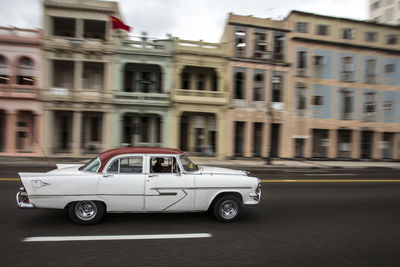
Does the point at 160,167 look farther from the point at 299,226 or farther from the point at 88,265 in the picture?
the point at 299,226

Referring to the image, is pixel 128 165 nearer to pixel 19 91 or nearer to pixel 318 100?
pixel 19 91

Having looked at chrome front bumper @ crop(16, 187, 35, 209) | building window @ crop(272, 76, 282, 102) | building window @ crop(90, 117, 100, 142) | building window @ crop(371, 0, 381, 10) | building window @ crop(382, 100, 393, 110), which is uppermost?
building window @ crop(371, 0, 381, 10)

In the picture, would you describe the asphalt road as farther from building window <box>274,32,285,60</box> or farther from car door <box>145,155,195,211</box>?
building window <box>274,32,285,60</box>

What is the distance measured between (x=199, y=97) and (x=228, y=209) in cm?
1588

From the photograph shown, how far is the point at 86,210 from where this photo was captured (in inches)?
203

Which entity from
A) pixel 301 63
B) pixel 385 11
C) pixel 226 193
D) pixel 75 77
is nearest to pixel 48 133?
pixel 75 77

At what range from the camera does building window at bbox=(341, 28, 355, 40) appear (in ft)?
75.9

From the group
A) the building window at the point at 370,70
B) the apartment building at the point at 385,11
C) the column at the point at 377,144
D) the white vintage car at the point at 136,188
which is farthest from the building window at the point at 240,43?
the apartment building at the point at 385,11

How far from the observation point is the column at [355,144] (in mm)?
23484

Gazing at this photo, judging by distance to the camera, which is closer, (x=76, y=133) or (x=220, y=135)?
(x=76, y=133)

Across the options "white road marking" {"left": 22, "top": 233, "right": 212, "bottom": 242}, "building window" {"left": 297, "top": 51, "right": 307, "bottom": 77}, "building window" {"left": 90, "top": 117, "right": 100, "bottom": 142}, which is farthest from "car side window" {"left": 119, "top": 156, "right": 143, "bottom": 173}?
"building window" {"left": 297, "top": 51, "right": 307, "bottom": 77}

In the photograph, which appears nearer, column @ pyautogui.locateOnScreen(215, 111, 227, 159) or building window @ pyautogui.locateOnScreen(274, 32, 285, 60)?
column @ pyautogui.locateOnScreen(215, 111, 227, 159)

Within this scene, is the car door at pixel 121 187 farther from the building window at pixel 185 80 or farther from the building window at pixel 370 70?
the building window at pixel 370 70

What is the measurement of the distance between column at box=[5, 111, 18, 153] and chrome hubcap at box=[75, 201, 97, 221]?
17.9 m
